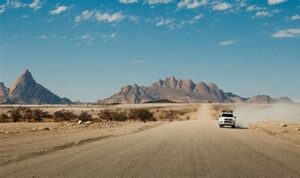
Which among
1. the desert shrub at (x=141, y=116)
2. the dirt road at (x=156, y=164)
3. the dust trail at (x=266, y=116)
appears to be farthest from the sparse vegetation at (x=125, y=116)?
the dirt road at (x=156, y=164)

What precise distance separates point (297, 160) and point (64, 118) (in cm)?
6323

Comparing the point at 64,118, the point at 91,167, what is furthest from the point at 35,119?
the point at 91,167

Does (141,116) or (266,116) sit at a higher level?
(141,116)

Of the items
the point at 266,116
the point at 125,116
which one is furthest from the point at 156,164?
the point at 266,116

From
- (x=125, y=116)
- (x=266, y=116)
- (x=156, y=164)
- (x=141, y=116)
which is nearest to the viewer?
(x=156, y=164)

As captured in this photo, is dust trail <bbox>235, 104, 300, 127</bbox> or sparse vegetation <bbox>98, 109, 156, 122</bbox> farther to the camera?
sparse vegetation <bbox>98, 109, 156, 122</bbox>

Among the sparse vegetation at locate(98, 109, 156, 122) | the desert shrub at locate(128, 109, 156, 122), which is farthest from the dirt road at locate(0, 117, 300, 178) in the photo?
the desert shrub at locate(128, 109, 156, 122)

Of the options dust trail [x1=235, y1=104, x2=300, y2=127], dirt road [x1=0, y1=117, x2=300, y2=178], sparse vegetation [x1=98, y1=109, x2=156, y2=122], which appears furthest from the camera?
sparse vegetation [x1=98, y1=109, x2=156, y2=122]

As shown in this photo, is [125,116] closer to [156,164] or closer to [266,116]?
[266,116]

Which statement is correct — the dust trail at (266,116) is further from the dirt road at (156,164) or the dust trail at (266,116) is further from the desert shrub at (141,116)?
the dirt road at (156,164)

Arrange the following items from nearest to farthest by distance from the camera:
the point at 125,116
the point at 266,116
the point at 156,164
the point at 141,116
→ the point at 156,164 < the point at 125,116 < the point at 141,116 < the point at 266,116

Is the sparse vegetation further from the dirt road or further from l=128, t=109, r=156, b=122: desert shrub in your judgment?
the dirt road

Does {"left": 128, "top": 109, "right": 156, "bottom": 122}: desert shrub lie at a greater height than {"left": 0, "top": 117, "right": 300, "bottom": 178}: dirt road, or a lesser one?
greater

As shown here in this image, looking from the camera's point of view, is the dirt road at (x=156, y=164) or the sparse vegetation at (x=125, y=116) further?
the sparse vegetation at (x=125, y=116)
